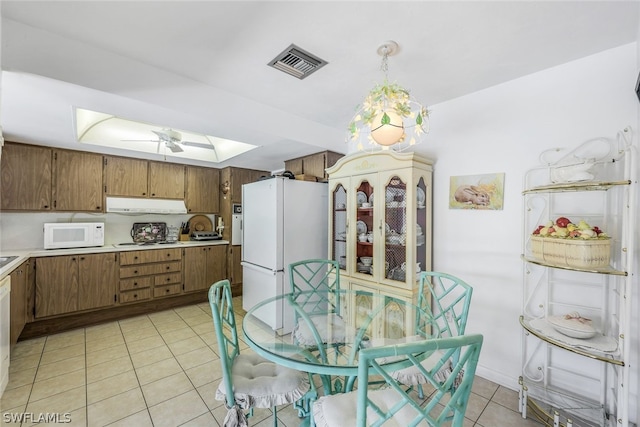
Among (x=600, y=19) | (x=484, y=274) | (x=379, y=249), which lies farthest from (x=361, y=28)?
(x=484, y=274)

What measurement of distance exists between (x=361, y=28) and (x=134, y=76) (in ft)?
5.20

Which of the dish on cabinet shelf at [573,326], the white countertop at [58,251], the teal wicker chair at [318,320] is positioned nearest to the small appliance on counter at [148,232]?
the white countertop at [58,251]

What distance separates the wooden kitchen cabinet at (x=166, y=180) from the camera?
4043 mm

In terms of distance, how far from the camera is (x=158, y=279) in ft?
12.4

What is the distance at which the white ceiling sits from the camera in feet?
4.66

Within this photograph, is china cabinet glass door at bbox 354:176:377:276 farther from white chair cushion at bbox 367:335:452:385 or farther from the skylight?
the skylight

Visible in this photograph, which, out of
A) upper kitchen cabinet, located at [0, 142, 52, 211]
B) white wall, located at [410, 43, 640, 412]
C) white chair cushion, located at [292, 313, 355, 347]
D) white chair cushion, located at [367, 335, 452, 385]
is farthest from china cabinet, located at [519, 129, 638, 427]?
upper kitchen cabinet, located at [0, 142, 52, 211]

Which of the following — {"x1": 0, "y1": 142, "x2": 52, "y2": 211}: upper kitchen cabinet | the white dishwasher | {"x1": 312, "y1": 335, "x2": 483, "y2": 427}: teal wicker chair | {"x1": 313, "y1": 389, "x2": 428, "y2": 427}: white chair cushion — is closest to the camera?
{"x1": 312, "y1": 335, "x2": 483, "y2": 427}: teal wicker chair

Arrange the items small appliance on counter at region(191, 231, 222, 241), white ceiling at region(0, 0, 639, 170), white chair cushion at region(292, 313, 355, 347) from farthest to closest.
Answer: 1. small appliance on counter at region(191, 231, 222, 241)
2. white chair cushion at region(292, 313, 355, 347)
3. white ceiling at region(0, 0, 639, 170)

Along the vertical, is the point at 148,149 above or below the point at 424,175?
above

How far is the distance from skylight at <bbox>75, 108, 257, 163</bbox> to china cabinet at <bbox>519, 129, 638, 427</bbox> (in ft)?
Result: 9.87

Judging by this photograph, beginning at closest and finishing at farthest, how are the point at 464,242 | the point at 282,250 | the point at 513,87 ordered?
the point at 513,87
the point at 464,242
the point at 282,250

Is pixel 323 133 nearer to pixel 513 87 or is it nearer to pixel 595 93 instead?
pixel 513 87

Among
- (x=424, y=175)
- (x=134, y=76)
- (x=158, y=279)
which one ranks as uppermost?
(x=134, y=76)
